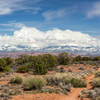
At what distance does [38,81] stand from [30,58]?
40862mm

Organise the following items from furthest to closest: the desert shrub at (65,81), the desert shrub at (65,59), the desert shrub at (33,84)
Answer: the desert shrub at (65,59) → the desert shrub at (65,81) → the desert shrub at (33,84)

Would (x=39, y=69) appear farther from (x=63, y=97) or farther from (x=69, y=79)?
(x=63, y=97)

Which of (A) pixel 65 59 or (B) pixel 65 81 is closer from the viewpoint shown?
(B) pixel 65 81

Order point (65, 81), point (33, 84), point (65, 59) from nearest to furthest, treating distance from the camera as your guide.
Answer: point (33, 84)
point (65, 81)
point (65, 59)

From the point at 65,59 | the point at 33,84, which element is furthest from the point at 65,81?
the point at 65,59

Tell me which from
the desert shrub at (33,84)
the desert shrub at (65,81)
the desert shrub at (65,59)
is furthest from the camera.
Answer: the desert shrub at (65,59)

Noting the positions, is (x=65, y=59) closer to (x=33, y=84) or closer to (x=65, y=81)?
(x=65, y=81)

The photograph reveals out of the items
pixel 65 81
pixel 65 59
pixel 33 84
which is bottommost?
pixel 65 81

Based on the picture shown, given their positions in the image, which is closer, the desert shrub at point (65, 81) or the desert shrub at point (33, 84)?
the desert shrub at point (33, 84)

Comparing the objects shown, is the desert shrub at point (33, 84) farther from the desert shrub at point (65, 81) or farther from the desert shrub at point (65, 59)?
the desert shrub at point (65, 59)

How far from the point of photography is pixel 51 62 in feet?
141

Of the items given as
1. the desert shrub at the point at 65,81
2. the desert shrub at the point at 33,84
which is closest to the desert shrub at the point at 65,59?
the desert shrub at the point at 65,81

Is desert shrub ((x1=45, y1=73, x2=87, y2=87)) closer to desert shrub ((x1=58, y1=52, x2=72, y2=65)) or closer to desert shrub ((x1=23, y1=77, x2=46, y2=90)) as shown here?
desert shrub ((x1=23, y1=77, x2=46, y2=90))

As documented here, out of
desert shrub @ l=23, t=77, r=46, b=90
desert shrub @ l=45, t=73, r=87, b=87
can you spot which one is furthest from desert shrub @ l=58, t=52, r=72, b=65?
desert shrub @ l=23, t=77, r=46, b=90
